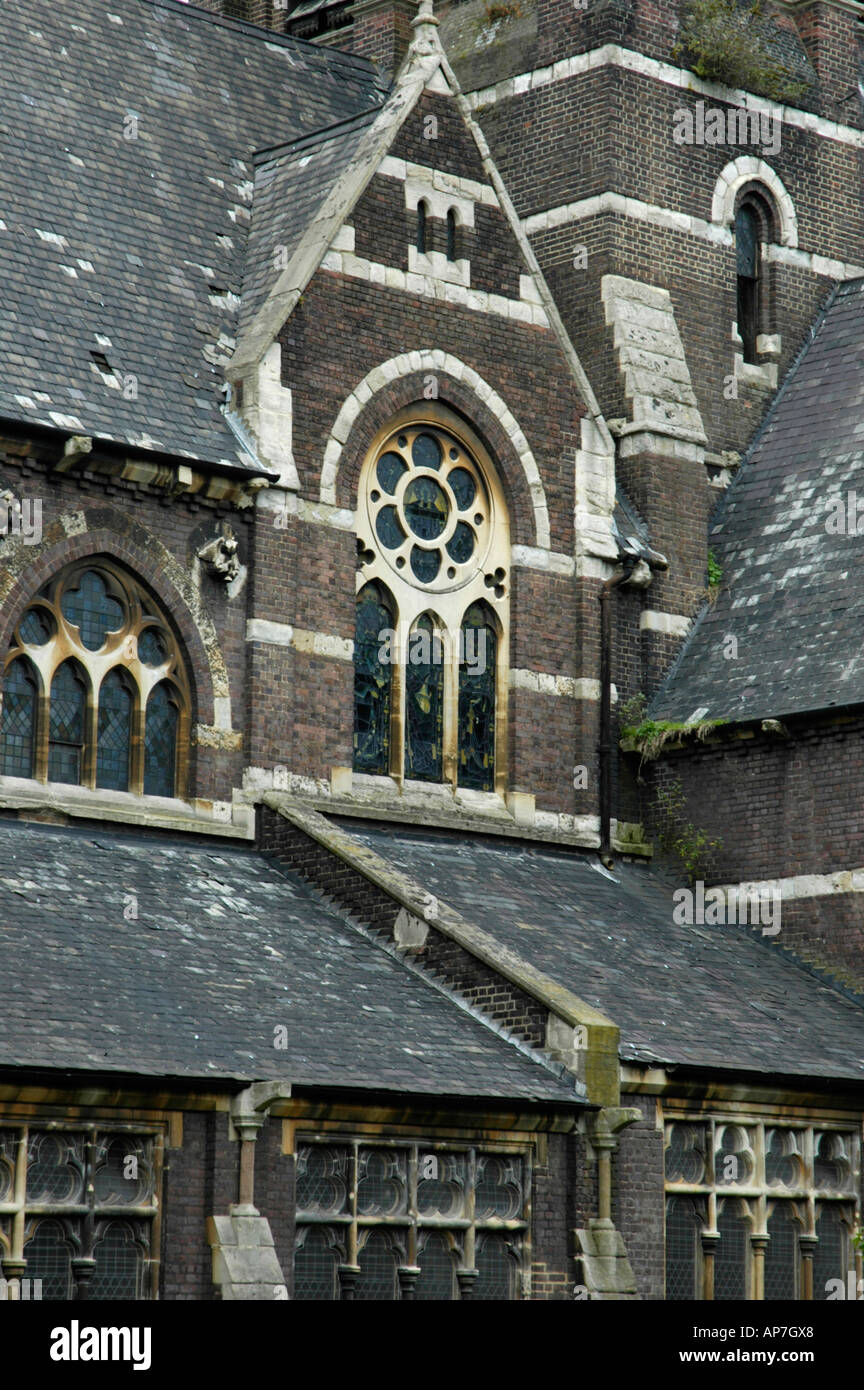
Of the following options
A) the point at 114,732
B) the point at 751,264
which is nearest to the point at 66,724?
the point at 114,732

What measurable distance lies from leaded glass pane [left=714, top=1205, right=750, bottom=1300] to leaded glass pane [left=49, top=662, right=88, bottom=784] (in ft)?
24.6

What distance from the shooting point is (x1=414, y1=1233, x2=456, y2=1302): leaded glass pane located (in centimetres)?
2122

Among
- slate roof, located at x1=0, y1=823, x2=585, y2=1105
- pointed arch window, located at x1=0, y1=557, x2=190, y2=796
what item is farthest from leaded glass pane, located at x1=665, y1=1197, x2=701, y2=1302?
pointed arch window, located at x1=0, y1=557, x2=190, y2=796

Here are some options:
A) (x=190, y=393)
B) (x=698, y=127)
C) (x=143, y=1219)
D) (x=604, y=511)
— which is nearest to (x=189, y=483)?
(x=190, y=393)

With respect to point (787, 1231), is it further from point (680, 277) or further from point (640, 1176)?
point (680, 277)

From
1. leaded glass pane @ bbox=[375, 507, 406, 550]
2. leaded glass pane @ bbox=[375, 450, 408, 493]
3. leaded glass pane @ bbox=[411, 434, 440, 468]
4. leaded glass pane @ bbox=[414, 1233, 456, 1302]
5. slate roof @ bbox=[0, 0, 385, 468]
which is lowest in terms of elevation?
leaded glass pane @ bbox=[414, 1233, 456, 1302]

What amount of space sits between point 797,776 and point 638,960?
11.5 ft

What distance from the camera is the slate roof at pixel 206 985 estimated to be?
19703 mm

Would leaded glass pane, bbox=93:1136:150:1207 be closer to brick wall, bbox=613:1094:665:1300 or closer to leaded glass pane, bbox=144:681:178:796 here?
brick wall, bbox=613:1094:665:1300

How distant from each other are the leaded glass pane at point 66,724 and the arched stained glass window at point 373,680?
3.39 m

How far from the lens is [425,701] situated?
27297 millimetres

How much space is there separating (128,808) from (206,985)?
361 centimetres

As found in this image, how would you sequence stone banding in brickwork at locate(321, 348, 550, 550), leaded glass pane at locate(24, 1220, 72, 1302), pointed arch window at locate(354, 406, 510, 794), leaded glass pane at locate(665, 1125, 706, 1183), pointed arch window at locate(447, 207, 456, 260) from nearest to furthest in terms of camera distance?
leaded glass pane at locate(24, 1220, 72, 1302) < leaded glass pane at locate(665, 1125, 706, 1183) < stone banding in brickwork at locate(321, 348, 550, 550) < pointed arch window at locate(354, 406, 510, 794) < pointed arch window at locate(447, 207, 456, 260)

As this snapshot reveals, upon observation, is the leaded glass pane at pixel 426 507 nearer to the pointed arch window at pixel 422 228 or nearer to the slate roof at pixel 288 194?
the pointed arch window at pixel 422 228
